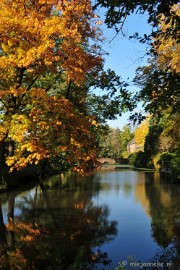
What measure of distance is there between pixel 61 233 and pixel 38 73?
6935 mm

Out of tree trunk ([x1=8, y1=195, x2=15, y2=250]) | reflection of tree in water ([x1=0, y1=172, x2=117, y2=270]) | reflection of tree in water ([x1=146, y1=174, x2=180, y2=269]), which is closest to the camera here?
reflection of tree in water ([x1=0, y1=172, x2=117, y2=270])

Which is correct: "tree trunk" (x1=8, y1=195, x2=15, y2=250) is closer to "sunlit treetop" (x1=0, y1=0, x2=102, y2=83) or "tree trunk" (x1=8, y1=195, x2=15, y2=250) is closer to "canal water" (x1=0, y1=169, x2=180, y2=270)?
"canal water" (x1=0, y1=169, x2=180, y2=270)

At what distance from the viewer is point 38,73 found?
13508 millimetres

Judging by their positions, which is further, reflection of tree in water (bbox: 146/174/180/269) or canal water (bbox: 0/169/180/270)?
reflection of tree in water (bbox: 146/174/180/269)

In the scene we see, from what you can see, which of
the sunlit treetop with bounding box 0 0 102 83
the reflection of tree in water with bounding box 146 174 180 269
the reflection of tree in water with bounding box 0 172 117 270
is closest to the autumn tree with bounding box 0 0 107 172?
the sunlit treetop with bounding box 0 0 102 83

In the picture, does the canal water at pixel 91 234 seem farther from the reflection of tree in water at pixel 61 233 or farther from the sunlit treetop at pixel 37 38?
the sunlit treetop at pixel 37 38

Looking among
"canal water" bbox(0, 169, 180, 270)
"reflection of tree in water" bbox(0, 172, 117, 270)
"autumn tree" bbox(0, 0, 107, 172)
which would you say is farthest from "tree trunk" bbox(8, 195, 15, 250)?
"autumn tree" bbox(0, 0, 107, 172)

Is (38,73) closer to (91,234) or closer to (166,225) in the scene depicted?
(91,234)

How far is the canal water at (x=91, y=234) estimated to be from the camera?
30.0 feet

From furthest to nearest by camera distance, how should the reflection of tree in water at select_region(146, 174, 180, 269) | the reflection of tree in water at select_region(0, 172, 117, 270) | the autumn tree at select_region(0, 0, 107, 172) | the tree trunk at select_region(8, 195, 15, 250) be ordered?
the autumn tree at select_region(0, 0, 107, 172) < the tree trunk at select_region(8, 195, 15, 250) < the reflection of tree in water at select_region(146, 174, 180, 269) < the reflection of tree in water at select_region(0, 172, 117, 270)

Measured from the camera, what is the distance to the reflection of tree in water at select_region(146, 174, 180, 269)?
9.62 meters

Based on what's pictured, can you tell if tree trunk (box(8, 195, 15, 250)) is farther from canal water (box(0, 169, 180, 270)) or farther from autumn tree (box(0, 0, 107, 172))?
autumn tree (box(0, 0, 107, 172))

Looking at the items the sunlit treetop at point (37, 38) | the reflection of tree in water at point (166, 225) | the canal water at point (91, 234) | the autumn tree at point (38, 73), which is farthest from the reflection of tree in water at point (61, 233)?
the sunlit treetop at point (37, 38)

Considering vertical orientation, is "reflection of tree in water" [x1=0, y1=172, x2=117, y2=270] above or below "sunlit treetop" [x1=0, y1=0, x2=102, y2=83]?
below
